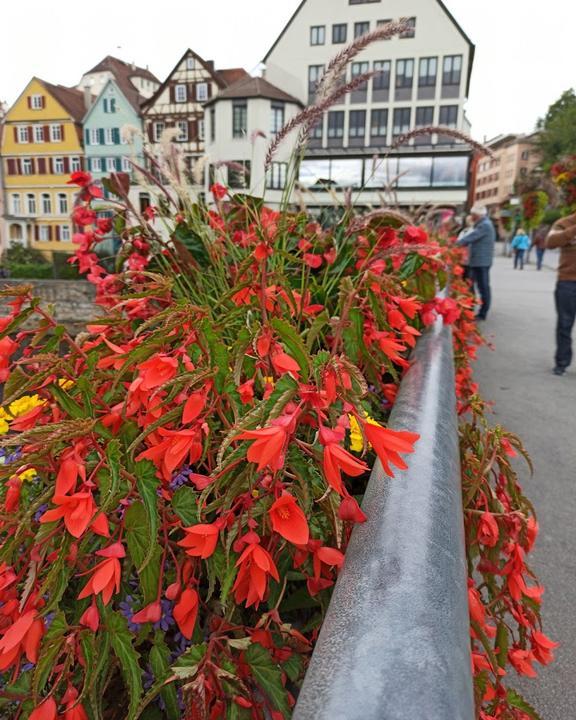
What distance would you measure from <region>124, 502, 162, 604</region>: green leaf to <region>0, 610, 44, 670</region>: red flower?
167 millimetres

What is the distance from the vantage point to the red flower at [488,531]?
140 cm

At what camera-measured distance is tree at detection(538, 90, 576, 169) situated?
54156 mm

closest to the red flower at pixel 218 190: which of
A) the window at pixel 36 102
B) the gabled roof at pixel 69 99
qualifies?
the gabled roof at pixel 69 99

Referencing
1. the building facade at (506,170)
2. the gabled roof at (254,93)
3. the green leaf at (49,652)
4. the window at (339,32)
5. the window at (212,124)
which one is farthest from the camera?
the building facade at (506,170)

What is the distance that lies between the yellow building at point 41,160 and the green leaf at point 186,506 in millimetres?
47704

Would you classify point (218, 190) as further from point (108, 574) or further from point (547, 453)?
point (547, 453)

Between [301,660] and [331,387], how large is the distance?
19.2 inches

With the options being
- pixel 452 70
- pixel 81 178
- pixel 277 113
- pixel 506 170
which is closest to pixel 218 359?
pixel 81 178

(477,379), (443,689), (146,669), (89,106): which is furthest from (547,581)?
(89,106)

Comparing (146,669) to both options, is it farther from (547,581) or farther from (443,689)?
(547,581)

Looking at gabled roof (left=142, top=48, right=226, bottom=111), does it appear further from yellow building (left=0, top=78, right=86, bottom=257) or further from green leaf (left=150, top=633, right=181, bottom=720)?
green leaf (left=150, top=633, right=181, bottom=720)

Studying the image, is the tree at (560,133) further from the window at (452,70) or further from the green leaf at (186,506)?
the green leaf at (186,506)

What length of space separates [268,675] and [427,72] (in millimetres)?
43789

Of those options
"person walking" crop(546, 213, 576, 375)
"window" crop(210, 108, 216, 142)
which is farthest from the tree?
"person walking" crop(546, 213, 576, 375)
